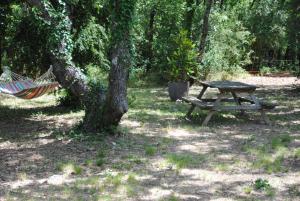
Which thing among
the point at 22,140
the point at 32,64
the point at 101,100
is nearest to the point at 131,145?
the point at 101,100

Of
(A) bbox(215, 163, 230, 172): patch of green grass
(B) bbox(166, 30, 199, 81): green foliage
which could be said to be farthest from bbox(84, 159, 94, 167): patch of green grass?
(B) bbox(166, 30, 199, 81): green foliage

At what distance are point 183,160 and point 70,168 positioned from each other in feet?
A: 4.81

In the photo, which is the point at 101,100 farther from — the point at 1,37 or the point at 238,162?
the point at 1,37

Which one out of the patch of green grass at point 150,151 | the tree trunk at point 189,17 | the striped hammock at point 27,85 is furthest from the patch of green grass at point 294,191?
the tree trunk at point 189,17

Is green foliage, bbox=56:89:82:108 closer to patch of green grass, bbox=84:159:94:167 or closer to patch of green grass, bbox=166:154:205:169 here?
patch of green grass, bbox=84:159:94:167

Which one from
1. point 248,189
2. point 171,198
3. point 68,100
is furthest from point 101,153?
point 68,100

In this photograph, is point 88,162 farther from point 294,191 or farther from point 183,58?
point 183,58

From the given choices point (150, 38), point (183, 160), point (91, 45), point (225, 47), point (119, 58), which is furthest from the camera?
point (150, 38)

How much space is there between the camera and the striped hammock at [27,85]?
7.09m

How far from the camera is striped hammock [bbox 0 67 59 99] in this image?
7.09m

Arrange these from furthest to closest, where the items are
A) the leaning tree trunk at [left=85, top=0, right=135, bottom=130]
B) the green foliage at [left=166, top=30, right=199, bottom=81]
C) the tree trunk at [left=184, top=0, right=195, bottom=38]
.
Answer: the tree trunk at [left=184, top=0, right=195, bottom=38]
the green foliage at [left=166, top=30, right=199, bottom=81]
the leaning tree trunk at [left=85, top=0, right=135, bottom=130]

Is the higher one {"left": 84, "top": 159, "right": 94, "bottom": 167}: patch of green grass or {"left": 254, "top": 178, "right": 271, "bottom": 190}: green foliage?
{"left": 84, "top": 159, "right": 94, "bottom": 167}: patch of green grass

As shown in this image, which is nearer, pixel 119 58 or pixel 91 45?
pixel 119 58

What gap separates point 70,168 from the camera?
17.5 ft
